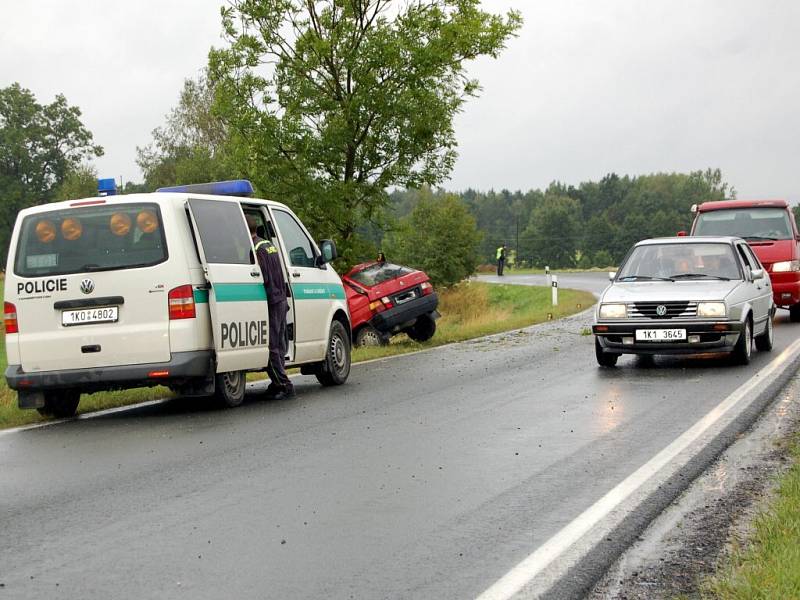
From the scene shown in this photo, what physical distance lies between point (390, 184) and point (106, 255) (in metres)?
16.6

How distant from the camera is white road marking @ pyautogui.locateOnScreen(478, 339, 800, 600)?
15.5ft

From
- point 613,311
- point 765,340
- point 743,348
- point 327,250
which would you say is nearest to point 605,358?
point 613,311

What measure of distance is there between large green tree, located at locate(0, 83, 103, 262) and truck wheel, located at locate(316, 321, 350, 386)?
85906mm

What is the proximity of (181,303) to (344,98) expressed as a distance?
16.2 metres

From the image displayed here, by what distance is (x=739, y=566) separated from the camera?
496 cm

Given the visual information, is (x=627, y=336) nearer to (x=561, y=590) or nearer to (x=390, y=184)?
(x=561, y=590)

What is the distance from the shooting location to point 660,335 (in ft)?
45.6

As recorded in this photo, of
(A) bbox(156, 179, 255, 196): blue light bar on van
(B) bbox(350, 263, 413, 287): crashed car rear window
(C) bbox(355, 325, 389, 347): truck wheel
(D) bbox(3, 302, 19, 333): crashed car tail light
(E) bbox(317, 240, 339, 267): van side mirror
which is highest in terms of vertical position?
(A) bbox(156, 179, 255, 196): blue light bar on van

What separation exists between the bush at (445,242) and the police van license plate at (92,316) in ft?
144

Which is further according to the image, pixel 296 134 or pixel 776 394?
pixel 296 134

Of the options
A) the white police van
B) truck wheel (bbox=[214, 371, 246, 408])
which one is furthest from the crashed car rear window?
the white police van

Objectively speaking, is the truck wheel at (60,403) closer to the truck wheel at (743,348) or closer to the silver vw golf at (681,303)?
the silver vw golf at (681,303)

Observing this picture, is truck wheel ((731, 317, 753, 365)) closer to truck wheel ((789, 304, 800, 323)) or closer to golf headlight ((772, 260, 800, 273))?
golf headlight ((772, 260, 800, 273))

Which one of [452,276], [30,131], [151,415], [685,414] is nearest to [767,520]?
[685,414]
